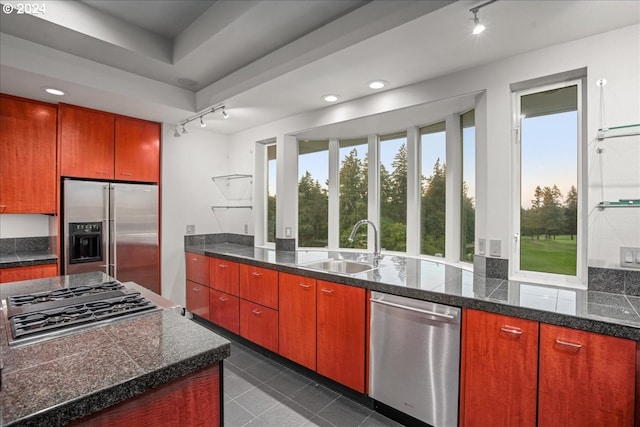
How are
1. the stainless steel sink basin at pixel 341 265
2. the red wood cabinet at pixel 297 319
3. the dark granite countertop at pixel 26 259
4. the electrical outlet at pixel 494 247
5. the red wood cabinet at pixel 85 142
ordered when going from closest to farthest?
1. the electrical outlet at pixel 494 247
2. the red wood cabinet at pixel 297 319
3. the dark granite countertop at pixel 26 259
4. the stainless steel sink basin at pixel 341 265
5. the red wood cabinet at pixel 85 142

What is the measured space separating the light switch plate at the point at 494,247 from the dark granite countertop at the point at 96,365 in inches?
A: 70.8

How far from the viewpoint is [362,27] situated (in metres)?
1.81

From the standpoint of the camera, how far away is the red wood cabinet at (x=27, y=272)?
100 inches

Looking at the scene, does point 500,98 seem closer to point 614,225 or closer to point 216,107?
point 614,225

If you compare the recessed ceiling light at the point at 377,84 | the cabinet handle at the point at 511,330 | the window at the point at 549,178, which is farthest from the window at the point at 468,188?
the cabinet handle at the point at 511,330

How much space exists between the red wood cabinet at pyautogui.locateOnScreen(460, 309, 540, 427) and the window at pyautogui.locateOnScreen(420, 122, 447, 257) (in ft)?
4.01

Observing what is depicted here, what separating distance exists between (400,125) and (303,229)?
1575 millimetres

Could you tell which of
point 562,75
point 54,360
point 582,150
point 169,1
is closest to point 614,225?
point 582,150

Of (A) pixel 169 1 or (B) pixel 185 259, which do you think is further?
(B) pixel 185 259

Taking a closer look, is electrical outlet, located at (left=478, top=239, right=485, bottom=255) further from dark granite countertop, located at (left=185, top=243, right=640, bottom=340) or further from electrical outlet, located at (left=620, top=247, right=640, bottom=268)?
electrical outlet, located at (left=620, top=247, right=640, bottom=268)

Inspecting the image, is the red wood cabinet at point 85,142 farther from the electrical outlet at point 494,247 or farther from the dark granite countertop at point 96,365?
the electrical outlet at point 494,247

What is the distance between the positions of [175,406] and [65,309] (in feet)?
2.52

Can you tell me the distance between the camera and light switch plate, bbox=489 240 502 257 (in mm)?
2033

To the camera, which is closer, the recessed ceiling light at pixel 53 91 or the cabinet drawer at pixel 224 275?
the recessed ceiling light at pixel 53 91
